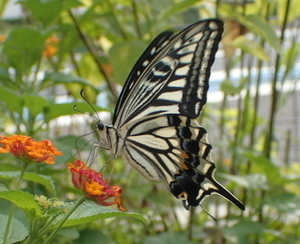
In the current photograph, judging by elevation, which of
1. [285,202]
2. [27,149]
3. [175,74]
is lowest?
[285,202]

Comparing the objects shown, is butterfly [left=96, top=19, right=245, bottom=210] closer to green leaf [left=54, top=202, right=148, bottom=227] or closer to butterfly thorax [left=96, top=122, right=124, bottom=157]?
butterfly thorax [left=96, top=122, right=124, bottom=157]

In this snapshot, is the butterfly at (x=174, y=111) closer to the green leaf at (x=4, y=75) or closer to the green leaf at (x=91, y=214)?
the green leaf at (x=4, y=75)

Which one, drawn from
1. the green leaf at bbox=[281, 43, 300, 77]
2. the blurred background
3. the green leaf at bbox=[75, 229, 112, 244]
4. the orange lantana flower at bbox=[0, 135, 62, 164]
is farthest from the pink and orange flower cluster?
the green leaf at bbox=[281, 43, 300, 77]

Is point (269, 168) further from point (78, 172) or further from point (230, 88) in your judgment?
point (78, 172)

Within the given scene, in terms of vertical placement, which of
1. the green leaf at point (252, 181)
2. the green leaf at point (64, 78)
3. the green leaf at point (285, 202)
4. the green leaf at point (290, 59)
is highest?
the green leaf at point (290, 59)

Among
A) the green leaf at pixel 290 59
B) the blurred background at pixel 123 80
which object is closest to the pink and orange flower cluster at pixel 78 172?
the blurred background at pixel 123 80

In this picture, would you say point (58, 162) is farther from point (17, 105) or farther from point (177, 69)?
point (177, 69)

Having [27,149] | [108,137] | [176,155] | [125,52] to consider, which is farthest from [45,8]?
[27,149]

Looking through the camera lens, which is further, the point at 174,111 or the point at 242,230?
the point at 242,230
